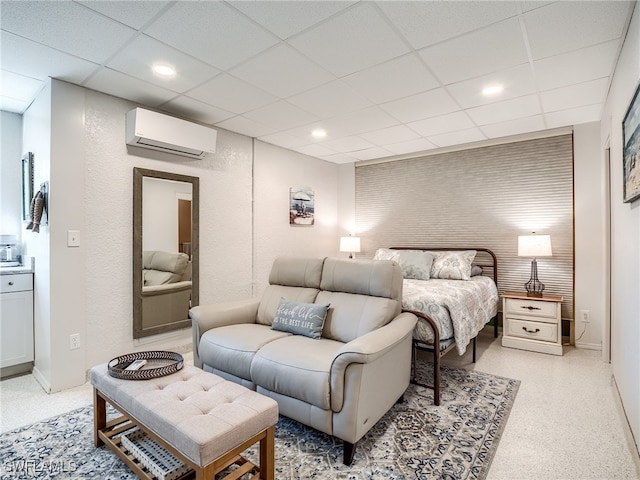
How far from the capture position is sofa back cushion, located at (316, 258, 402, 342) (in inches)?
96.5

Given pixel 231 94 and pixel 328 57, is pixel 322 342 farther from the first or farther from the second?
pixel 231 94

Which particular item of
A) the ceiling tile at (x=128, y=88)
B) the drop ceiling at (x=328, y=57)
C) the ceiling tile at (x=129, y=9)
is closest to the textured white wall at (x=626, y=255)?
the drop ceiling at (x=328, y=57)

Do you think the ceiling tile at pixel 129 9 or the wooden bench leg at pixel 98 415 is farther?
the wooden bench leg at pixel 98 415

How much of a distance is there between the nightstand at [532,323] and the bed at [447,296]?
0.21 meters

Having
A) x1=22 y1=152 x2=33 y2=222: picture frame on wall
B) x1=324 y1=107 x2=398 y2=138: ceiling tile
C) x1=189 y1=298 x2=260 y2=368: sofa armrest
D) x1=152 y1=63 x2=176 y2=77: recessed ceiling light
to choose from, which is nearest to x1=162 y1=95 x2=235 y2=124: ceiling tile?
x1=152 y1=63 x2=176 y2=77: recessed ceiling light

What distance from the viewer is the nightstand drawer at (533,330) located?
12.0 ft

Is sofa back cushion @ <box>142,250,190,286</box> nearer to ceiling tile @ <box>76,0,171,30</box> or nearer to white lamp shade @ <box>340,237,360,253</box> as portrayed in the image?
ceiling tile @ <box>76,0,171,30</box>

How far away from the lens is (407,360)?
245 cm

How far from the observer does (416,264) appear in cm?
424

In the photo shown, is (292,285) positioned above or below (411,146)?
below

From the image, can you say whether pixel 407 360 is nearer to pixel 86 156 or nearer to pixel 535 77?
pixel 535 77

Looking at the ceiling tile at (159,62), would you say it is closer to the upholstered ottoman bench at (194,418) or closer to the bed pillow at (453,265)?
the upholstered ottoman bench at (194,418)

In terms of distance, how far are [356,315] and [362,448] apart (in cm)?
84

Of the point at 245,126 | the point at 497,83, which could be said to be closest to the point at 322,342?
the point at 497,83
